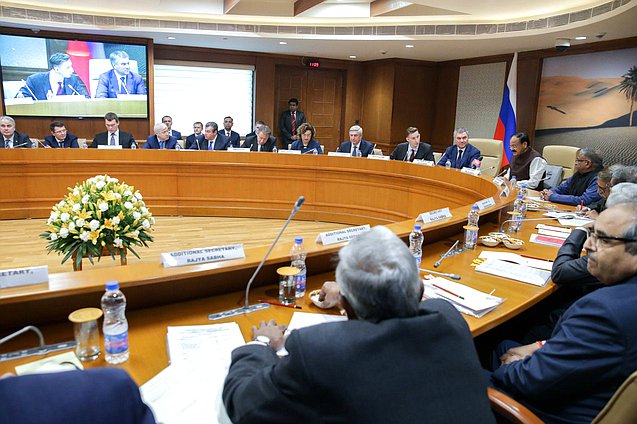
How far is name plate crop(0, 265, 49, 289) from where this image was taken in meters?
1.39

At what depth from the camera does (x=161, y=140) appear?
5996 millimetres

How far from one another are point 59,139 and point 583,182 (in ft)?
19.0

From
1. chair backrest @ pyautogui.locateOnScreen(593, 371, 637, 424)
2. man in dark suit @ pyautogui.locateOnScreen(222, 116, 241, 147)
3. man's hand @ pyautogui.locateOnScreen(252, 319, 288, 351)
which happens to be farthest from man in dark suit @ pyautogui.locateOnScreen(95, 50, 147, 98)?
chair backrest @ pyautogui.locateOnScreen(593, 371, 637, 424)

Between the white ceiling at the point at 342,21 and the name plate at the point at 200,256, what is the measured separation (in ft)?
14.1

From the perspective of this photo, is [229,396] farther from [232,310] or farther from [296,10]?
[296,10]

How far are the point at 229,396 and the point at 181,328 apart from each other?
522 millimetres

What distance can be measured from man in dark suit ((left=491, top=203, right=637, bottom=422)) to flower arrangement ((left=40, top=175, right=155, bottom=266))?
2.17 meters

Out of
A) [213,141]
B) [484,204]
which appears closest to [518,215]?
[484,204]

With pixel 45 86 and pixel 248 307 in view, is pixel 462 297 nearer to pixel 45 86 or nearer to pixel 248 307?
pixel 248 307

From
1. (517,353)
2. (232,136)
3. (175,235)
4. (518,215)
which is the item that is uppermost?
(232,136)

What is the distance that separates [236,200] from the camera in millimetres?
5926

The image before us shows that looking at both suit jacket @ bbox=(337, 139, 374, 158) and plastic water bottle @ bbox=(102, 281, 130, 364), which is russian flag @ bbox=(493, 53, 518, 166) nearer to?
suit jacket @ bbox=(337, 139, 374, 158)

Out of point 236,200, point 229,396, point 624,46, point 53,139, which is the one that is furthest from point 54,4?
point 624,46

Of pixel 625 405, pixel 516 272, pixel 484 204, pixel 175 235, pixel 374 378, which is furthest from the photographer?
pixel 175 235
